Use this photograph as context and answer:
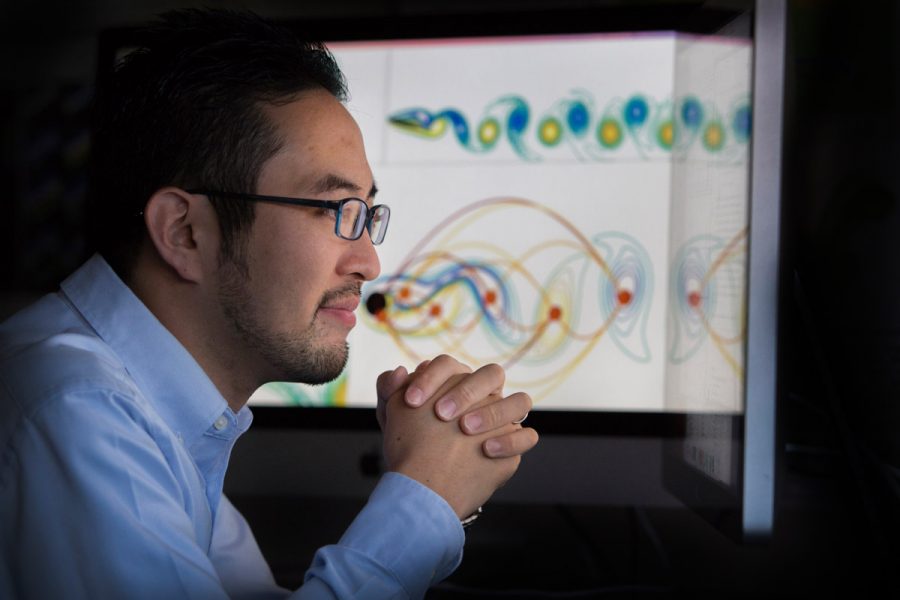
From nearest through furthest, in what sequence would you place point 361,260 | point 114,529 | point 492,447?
point 114,529 → point 492,447 → point 361,260

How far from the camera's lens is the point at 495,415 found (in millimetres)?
632

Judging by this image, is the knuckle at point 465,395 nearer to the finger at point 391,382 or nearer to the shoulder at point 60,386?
the finger at point 391,382

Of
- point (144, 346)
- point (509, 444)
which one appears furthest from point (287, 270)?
point (509, 444)

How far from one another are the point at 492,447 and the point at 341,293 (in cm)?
20

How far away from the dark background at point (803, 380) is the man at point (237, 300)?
0.87ft

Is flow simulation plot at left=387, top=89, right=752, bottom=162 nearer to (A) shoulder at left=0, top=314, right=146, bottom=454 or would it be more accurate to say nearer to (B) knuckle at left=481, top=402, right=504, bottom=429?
(B) knuckle at left=481, top=402, right=504, bottom=429

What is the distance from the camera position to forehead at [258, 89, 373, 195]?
678 mm

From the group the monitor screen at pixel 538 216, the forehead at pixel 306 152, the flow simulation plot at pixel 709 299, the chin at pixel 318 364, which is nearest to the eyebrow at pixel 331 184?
the forehead at pixel 306 152

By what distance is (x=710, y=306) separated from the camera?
80 cm

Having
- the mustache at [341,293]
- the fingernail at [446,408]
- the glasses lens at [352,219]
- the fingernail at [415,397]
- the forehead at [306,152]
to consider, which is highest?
the forehead at [306,152]

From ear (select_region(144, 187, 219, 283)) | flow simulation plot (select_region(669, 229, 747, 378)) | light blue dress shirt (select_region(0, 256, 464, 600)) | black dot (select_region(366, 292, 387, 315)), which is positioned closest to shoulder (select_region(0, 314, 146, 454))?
light blue dress shirt (select_region(0, 256, 464, 600))

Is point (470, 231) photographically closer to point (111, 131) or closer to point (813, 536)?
point (111, 131)

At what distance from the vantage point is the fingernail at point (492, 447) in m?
0.61

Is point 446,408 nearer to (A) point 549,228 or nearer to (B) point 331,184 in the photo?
(B) point 331,184
